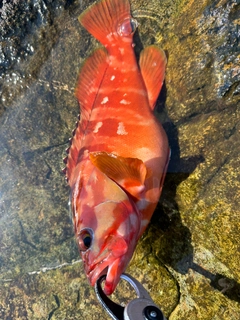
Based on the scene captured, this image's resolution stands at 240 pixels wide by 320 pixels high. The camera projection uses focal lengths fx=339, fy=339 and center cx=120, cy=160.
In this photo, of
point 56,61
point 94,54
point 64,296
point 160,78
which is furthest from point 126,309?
point 56,61

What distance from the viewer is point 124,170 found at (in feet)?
8.52

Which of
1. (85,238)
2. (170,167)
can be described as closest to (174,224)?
(170,167)

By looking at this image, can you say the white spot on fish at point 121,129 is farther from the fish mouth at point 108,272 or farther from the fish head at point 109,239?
the fish mouth at point 108,272

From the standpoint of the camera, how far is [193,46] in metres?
2.93

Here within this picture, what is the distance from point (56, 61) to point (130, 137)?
147 centimetres

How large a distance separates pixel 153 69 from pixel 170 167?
94cm

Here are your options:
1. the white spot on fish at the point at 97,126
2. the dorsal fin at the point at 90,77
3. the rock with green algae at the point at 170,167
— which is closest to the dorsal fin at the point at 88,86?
the dorsal fin at the point at 90,77

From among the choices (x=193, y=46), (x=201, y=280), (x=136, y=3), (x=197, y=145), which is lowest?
(x=201, y=280)

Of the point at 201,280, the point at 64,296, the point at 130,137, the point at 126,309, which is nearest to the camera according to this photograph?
the point at 126,309

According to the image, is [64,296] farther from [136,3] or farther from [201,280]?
[136,3]

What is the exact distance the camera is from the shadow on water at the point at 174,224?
270 centimetres

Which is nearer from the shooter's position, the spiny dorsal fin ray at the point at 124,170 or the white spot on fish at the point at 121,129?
the spiny dorsal fin ray at the point at 124,170

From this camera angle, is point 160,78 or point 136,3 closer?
point 160,78

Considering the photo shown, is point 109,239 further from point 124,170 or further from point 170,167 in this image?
point 170,167
